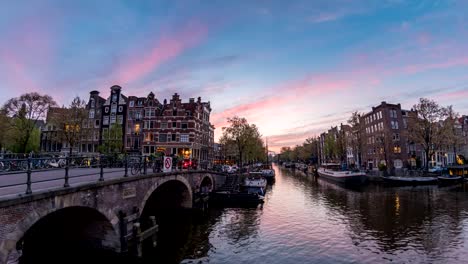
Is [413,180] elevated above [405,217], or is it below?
above

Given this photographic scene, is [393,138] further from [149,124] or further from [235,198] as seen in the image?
[149,124]

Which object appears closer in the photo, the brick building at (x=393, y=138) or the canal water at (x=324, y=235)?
the canal water at (x=324, y=235)

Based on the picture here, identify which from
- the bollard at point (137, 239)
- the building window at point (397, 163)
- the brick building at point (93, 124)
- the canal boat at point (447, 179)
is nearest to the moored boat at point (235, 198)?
the bollard at point (137, 239)

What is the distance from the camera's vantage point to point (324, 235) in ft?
72.8

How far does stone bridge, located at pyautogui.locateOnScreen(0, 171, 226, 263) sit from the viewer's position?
10227 mm

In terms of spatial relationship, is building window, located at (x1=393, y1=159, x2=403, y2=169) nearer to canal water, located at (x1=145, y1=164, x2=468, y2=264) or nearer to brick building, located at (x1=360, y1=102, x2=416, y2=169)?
brick building, located at (x1=360, y1=102, x2=416, y2=169)

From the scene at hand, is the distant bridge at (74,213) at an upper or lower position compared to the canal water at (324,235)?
upper

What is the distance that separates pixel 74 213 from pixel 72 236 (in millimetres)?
1969

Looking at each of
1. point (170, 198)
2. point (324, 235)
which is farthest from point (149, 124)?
point (324, 235)

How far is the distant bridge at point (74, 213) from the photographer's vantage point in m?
10.3

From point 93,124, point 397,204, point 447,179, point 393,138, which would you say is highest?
point 93,124

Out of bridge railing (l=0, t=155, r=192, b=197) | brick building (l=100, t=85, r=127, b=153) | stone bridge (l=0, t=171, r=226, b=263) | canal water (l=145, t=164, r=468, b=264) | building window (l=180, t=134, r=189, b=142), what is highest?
brick building (l=100, t=85, r=127, b=153)

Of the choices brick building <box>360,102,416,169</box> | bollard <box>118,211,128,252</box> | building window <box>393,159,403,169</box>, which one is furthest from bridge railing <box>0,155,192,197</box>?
building window <box>393,159,403,169</box>

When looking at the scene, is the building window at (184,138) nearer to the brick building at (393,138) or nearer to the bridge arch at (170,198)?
the bridge arch at (170,198)
